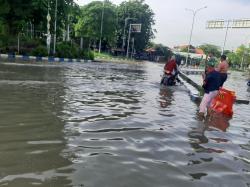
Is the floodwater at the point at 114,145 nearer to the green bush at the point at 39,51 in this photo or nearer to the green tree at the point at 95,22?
the green bush at the point at 39,51

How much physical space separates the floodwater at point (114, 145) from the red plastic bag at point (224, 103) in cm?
57

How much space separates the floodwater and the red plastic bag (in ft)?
1.86

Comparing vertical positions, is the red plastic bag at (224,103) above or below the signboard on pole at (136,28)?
below

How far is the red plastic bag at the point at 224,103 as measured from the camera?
12102mm

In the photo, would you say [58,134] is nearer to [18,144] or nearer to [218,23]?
[18,144]

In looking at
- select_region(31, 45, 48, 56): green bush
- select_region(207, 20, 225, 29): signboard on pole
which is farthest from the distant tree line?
select_region(207, 20, 225, 29): signboard on pole

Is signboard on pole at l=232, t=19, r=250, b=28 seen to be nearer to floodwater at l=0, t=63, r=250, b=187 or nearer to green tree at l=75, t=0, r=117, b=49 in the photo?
green tree at l=75, t=0, r=117, b=49

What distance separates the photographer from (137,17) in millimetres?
93375

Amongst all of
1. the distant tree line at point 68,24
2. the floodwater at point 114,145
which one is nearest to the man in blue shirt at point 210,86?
the floodwater at point 114,145

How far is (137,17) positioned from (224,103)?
8332cm

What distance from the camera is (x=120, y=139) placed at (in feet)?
23.7

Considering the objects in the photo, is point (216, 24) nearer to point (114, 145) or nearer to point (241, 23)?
point (241, 23)

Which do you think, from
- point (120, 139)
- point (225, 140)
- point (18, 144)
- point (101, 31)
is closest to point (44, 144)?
point (18, 144)

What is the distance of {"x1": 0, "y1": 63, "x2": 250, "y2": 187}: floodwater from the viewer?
200 inches
